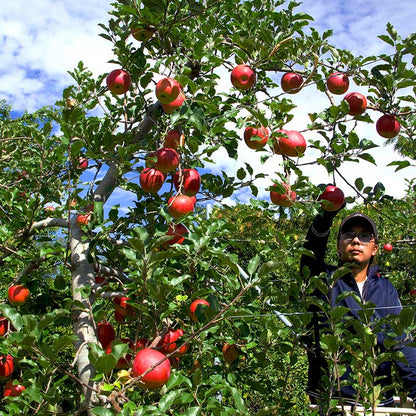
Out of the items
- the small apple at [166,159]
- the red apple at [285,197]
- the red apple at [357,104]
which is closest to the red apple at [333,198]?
the red apple at [285,197]

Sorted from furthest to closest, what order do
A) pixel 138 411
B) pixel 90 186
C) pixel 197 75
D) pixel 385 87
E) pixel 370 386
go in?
1. pixel 197 75
2. pixel 90 186
3. pixel 385 87
4. pixel 370 386
5. pixel 138 411

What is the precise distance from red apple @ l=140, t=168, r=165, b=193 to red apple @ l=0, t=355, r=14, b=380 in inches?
44.4

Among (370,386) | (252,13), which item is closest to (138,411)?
(370,386)

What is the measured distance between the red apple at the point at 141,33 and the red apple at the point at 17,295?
1.40m

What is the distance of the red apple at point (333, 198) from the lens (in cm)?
193

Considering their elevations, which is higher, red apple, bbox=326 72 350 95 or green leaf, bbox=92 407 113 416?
red apple, bbox=326 72 350 95

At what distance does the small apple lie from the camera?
5.96ft

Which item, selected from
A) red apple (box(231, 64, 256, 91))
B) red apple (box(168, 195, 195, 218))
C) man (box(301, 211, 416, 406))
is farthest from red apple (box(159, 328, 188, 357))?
red apple (box(231, 64, 256, 91))

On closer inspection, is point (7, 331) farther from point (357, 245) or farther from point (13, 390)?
point (357, 245)

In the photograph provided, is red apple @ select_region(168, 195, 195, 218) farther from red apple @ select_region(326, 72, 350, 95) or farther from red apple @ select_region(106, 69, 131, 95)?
red apple @ select_region(326, 72, 350, 95)

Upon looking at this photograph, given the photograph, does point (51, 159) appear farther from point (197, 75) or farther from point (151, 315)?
point (151, 315)

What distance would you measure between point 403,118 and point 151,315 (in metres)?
1.50

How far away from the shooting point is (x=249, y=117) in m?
1.96

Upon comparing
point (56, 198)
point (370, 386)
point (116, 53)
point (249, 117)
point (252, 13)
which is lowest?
point (370, 386)
